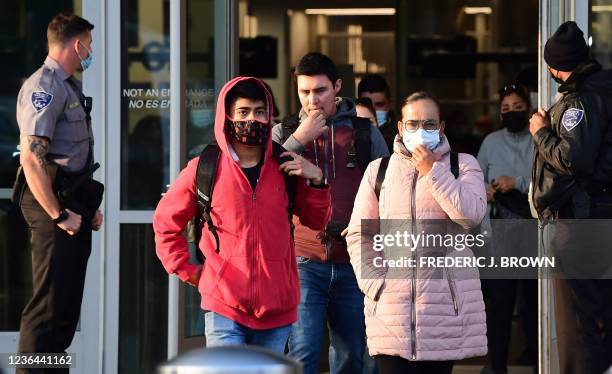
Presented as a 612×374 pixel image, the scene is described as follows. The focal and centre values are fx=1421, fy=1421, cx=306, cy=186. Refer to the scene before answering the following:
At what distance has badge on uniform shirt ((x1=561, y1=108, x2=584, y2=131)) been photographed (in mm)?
6883

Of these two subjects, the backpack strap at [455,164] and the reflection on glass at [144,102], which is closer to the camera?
the backpack strap at [455,164]

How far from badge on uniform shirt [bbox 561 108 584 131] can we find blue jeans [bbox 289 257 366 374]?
1.27 meters

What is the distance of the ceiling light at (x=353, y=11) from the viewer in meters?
16.1

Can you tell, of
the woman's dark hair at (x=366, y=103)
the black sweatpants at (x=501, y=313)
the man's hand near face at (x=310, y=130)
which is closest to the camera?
the man's hand near face at (x=310, y=130)

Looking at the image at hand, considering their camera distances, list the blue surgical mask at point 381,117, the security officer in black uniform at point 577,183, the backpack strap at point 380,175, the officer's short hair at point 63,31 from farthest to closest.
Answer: the blue surgical mask at point 381,117
the officer's short hair at point 63,31
the security officer in black uniform at point 577,183
the backpack strap at point 380,175

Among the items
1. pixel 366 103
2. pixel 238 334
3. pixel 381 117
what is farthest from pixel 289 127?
pixel 381 117

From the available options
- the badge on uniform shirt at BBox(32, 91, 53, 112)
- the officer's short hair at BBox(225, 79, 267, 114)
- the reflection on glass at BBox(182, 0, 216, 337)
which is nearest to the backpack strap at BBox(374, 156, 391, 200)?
the officer's short hair at BBox(225, 79, 267, 114)

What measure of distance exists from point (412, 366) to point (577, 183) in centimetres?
149

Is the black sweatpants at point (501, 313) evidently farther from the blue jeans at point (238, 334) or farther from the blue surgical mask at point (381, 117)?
the blue jeans at point (238, 334)

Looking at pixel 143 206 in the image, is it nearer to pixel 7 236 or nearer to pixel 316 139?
pixel 7 236

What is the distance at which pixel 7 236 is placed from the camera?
8391 mm

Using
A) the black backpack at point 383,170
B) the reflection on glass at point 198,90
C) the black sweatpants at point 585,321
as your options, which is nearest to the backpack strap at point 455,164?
the black backpack at point 383,170

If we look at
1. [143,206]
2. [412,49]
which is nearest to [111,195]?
[143,206]

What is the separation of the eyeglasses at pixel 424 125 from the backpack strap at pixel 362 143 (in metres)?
0.66
